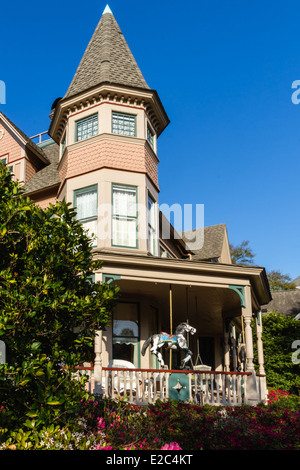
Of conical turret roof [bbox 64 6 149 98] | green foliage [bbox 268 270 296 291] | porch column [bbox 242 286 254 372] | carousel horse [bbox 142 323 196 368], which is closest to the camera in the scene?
porch column [bbox 242 286 254 372]

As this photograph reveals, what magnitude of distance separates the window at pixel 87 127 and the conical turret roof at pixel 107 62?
1009 mm

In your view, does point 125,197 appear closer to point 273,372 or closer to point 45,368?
point 45,368

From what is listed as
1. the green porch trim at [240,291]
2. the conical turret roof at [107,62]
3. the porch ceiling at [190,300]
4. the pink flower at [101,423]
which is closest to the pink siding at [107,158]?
the conical turret roof at [107,62]

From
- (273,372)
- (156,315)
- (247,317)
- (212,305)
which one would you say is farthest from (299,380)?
(247,317)

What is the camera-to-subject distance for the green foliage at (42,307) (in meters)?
5.79

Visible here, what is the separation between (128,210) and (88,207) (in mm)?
1311

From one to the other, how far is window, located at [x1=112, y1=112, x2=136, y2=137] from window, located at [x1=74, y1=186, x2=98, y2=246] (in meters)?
2.34

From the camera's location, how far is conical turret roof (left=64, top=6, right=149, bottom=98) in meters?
16.5

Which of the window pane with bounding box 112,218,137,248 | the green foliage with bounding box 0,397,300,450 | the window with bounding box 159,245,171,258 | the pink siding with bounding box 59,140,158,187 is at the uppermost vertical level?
the pink siding with bounding box 59,140,158,187

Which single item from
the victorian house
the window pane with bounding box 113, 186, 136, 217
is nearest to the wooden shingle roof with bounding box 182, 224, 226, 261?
the victorian house

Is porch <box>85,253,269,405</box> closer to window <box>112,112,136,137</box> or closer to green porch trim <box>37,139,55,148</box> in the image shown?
window <box>112,112,136,137</box>

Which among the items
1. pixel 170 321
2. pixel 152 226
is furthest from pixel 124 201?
pixel 170 321

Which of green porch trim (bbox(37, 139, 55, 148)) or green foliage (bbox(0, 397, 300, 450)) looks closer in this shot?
green foliage (bbox(0, 397, 300, 450))

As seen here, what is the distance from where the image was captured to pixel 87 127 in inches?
636
